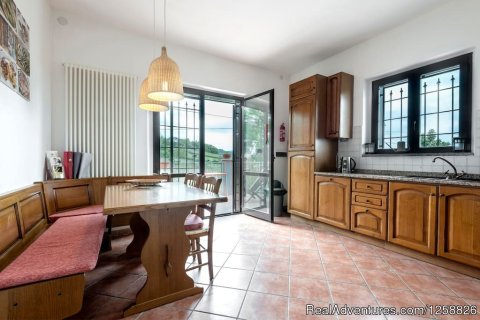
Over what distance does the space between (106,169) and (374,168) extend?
12.4 feet

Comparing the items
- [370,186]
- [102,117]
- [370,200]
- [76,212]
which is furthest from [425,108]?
[76,212]

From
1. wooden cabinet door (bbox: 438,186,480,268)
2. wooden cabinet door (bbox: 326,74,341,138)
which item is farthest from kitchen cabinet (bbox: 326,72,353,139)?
wooden cabinet door (bbox: 438,186,480,268)

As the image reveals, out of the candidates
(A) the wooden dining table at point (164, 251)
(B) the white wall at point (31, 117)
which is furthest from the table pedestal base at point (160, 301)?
(B) the white wall at point (31, 117)

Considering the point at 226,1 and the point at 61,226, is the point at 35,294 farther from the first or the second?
the point at 226,1

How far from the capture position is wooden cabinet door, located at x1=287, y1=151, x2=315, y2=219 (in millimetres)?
3451

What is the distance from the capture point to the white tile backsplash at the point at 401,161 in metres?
2.33

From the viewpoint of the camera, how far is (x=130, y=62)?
123 inches

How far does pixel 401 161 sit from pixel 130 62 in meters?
4.00

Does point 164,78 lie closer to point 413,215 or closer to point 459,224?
point 413,215

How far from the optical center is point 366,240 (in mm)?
2766

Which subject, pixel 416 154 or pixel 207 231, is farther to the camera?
pixel 416 154

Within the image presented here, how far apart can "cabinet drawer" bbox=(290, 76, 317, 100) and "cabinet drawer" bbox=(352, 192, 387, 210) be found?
168cm

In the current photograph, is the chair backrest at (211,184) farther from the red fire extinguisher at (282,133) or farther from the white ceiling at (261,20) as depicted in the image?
the red fire extinguisher at (282,133)

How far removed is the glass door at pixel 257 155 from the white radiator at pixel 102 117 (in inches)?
77.4
